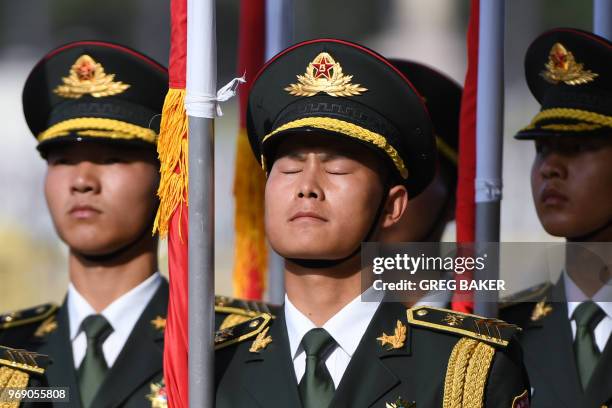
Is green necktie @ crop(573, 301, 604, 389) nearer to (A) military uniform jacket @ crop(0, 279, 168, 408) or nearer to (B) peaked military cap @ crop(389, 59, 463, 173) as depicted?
(B) peaked military cap @ crop(389, 59, 463, 173)

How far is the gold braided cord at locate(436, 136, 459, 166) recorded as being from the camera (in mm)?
5160

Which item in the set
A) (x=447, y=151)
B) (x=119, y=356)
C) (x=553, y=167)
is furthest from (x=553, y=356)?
(x=119, y=356)

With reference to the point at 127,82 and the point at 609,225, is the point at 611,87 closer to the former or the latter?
the point at 609,225

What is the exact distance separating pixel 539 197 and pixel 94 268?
62.7 inches

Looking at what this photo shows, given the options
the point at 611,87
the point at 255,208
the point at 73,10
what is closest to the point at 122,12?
the point at 73,10

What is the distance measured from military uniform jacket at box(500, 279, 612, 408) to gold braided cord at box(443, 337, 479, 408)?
2.40 feet

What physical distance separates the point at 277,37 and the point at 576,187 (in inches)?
50.2

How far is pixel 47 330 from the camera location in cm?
448

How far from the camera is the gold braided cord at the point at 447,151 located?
16.9 ft

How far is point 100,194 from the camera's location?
4305 millimetres

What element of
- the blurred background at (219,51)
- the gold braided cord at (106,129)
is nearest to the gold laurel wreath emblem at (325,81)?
the gold braided cord at (106,129)

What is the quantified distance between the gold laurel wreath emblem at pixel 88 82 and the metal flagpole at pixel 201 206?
124 centimetres

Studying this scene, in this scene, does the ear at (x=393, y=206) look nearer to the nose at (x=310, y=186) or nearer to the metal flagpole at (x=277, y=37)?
the nose at (x=310, y=186)

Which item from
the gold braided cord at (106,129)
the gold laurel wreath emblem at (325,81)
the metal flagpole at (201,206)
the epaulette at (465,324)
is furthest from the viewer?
the gold braided cord at (106,129)
